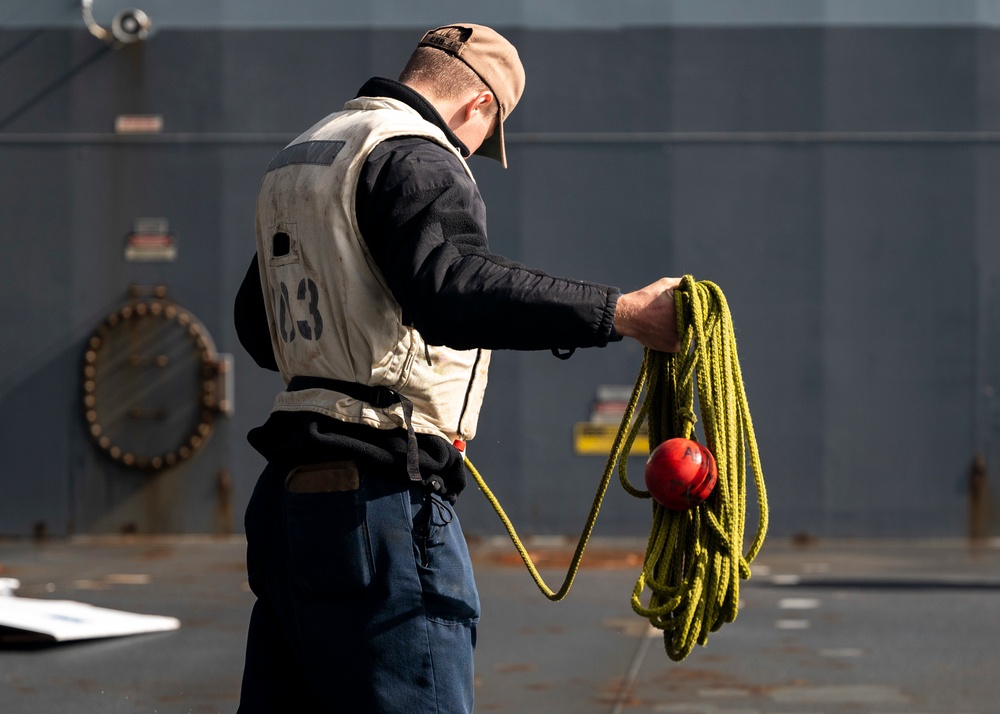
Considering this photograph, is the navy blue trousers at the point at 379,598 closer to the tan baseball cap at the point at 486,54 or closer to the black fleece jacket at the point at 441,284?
the black fleece jacket at the point at 441,284

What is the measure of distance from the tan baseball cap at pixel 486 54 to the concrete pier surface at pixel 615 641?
2722 millimetres

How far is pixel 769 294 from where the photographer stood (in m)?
8.36

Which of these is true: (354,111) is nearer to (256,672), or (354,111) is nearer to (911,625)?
(256,672)


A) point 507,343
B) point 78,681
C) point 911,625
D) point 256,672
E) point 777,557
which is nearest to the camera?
point 507,343

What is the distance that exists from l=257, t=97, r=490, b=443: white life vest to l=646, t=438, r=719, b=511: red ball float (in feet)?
1.21

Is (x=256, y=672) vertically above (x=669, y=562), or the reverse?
(x=669, y=562)

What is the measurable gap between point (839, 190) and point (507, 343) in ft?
21.8

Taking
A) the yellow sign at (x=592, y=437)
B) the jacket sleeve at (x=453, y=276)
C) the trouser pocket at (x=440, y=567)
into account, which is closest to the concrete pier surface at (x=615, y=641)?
the yellow sign at (x=592, y=437)

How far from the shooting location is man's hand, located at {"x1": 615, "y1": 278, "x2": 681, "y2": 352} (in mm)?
2256

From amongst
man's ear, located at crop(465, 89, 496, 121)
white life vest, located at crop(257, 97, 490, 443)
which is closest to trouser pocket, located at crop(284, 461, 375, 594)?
white life vest, located at crop(257, 97, 490, 443)

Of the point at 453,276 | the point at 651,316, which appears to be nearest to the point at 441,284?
the point at 453,276

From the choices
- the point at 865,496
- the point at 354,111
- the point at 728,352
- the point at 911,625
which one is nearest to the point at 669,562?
the point at 728,352

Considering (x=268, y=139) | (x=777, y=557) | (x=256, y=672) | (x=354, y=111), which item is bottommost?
(x=777, y=557)

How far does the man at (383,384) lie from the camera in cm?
214
